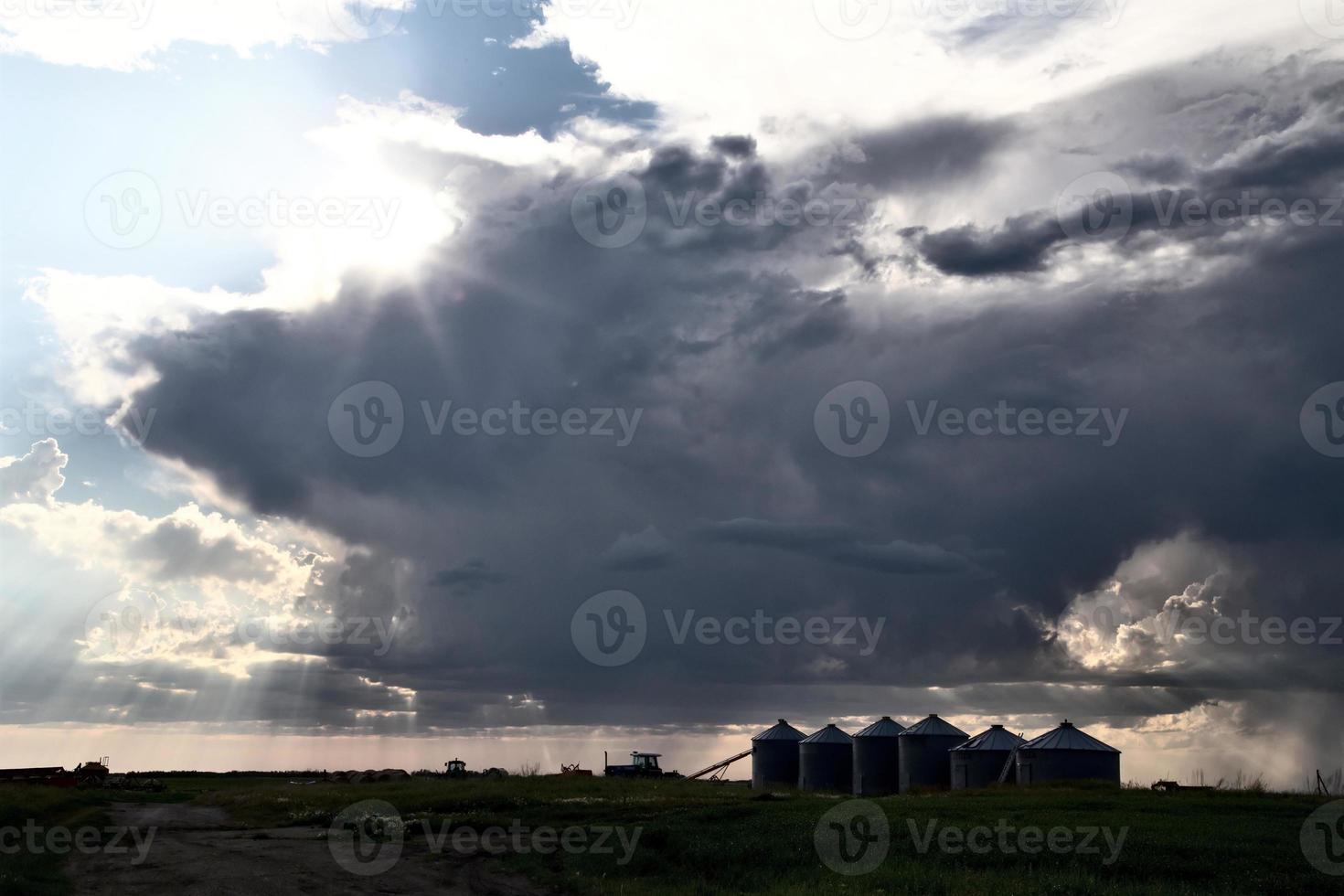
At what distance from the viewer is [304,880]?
30969mm

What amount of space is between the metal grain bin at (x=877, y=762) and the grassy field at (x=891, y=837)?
81.0 ft

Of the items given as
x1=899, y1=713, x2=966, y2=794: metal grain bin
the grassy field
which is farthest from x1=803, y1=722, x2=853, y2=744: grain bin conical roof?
the grassy field

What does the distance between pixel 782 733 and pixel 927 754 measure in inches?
708

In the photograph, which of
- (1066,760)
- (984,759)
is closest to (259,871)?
(1066,760)

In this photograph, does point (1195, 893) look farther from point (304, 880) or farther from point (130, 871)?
point (130, 871)

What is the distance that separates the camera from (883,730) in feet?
297

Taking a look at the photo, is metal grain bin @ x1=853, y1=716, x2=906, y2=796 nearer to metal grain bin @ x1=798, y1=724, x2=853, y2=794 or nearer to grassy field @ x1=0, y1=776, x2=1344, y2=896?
metal grain bin @ x1=798, y1=724, x2=853, y2=794

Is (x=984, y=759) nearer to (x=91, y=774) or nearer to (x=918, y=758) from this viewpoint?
(x=918, y=758)

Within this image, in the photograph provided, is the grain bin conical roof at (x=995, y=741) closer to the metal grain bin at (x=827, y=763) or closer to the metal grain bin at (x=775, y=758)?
the metal grain bin at (x=827, y=763)

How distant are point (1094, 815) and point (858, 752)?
149 feet

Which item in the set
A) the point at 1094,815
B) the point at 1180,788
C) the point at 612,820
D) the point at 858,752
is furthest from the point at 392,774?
the point at 1094,815

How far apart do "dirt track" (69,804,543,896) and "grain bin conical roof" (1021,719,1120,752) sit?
46891mm

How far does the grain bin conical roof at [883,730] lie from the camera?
89500mm

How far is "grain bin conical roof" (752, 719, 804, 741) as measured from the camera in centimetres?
9869
